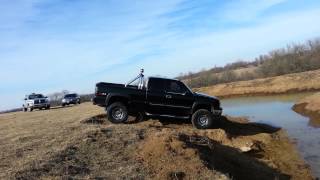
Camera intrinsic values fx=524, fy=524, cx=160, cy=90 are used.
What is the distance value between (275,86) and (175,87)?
1804 inches

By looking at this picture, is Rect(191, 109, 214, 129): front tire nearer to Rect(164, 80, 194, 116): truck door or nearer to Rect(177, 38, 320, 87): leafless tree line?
Rect(164, 80, 194, 116): truck door

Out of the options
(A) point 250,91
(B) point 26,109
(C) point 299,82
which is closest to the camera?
(B) point 26,109

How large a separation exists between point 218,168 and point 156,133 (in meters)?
3.76

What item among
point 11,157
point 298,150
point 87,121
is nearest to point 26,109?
point 87,121

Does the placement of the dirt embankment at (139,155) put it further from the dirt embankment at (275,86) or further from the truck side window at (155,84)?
the dirt embankment at (275,86)

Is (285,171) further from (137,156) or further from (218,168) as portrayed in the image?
(137,156)

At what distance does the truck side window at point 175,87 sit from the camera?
70.4 ft

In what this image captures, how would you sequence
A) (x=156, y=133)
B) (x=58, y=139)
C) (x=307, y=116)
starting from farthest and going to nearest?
1. (x=307, y=116)
2. (x=156, y=133)
3. (x=58, y=139)

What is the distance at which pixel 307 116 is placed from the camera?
33531 mm

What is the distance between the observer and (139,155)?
14.6 m

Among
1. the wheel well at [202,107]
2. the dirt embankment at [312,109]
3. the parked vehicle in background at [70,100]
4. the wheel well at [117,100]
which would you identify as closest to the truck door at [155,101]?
the wheel well at [117,100]

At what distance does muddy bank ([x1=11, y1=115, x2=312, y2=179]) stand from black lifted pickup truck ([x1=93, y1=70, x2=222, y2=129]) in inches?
21.2

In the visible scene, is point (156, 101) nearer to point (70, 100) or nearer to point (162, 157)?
point (162, 157)

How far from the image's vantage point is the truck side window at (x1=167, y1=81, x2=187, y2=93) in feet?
70.4
